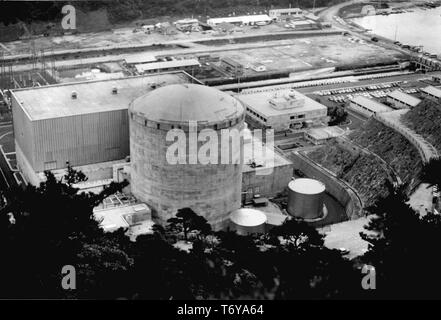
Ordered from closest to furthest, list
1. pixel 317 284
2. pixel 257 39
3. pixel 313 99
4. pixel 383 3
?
pixel 317 284, pixel 313 99, pixel 257 39, pixel 383 3

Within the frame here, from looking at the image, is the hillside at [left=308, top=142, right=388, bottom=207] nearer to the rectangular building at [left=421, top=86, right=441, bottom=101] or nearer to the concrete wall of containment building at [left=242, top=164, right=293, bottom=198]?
the concrete wall of containment building at [left=242, top=164, right=293, bottom=198]

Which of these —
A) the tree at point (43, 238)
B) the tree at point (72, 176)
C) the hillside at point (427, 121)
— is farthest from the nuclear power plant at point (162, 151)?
the hillside at point (427, 121)

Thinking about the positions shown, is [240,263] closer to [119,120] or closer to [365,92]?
[119,120]

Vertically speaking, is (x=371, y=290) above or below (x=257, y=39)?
above

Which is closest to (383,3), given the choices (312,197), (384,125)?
(384,125)

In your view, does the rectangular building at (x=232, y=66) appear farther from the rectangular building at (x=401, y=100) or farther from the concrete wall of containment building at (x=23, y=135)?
the concrete wall of containment building at (x=23, y=135)

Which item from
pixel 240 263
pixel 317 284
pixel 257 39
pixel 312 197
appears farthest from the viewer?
pixel 257 39
